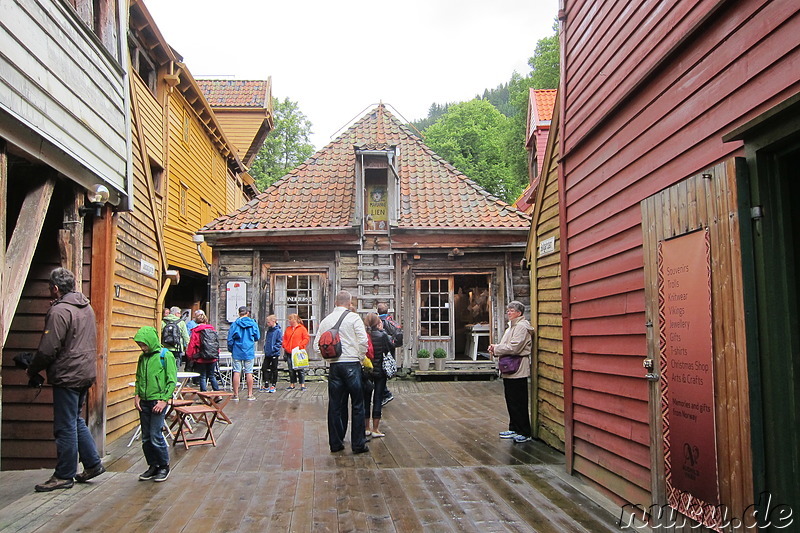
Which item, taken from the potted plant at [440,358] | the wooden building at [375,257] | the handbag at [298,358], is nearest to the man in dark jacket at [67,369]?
the handbag at [298,358]

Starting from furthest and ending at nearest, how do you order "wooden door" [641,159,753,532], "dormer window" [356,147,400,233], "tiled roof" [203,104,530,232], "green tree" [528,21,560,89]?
"green tree" [528,21,560,89] → "tiled roof" [203,104,530,232] → "dormer window" [356,147,400,233] → "wooden door" [641,159,753,532]

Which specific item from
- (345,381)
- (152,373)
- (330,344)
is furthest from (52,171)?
(345,381)

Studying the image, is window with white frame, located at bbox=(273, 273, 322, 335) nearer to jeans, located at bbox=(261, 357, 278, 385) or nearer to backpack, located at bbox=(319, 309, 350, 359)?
jeans, located at bbox=(261, 357, 278, 385)

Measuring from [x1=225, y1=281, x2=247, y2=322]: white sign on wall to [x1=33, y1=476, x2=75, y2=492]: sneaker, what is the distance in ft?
31.9

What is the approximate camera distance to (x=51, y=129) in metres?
5.52

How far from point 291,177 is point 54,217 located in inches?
418

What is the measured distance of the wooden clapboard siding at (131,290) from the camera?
24.8 ft

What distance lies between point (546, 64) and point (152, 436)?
2911 cm

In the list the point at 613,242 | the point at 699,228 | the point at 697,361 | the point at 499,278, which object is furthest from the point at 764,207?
the point at 499,278

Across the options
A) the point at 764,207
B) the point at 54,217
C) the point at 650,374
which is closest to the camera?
the point at 764,207

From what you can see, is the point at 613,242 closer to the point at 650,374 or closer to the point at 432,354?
the point at 650,374

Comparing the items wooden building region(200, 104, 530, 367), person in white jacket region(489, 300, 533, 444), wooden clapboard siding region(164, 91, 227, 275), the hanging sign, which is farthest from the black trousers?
wooden clapboard siding region(164, 91, 227, 275)

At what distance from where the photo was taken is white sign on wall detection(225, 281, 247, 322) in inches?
597

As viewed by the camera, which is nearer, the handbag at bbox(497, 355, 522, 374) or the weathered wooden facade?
the weathered wooden facade
